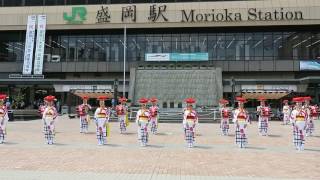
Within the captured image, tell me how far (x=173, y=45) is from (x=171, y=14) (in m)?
4.21

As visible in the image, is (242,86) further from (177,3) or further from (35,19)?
(35,19)

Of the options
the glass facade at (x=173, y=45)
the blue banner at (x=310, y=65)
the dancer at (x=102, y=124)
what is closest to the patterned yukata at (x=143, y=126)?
the dancer at (x=102, y=124)

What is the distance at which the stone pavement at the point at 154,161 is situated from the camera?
38.1ft

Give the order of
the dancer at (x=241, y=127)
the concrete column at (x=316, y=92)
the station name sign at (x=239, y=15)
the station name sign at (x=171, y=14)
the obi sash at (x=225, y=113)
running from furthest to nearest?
the station name sign at (x=171, y=14) < the station name sign at (x=239, y=15) < the concrete column at (x=316, y=92) < the obi sash at (x=225, y=113) < the dancer at (x=241, y=127)

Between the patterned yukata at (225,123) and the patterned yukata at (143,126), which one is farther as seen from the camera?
the patterned yukata at (225,123)

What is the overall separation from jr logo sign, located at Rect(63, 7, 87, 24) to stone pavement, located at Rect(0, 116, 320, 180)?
140 ft

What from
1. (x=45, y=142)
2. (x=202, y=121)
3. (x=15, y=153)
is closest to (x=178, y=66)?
(x=202, y=121)

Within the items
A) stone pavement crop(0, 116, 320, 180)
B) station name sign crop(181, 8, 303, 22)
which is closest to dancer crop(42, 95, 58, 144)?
stone pavement crop(0, 116, 320, 180)

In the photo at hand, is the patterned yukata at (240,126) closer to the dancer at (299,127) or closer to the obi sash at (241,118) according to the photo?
the obi sash at (241,118)

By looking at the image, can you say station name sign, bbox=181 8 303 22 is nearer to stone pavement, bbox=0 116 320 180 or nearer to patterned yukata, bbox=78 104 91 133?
patterned yukata, bbox=78 104 91 133

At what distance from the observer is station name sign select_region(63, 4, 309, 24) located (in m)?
58.2

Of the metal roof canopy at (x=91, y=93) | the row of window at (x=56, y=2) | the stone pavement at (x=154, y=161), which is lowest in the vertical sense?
the stone pavement at (x=154, y=161)

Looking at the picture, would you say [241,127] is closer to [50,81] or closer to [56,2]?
[50,81]

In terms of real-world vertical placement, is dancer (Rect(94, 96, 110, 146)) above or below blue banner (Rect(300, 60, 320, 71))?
below
